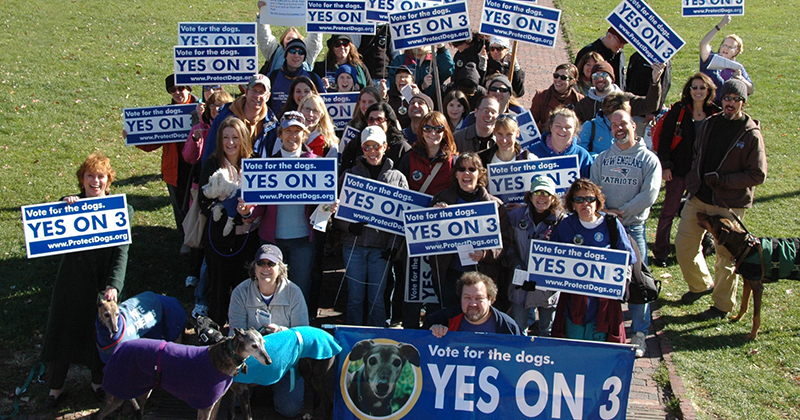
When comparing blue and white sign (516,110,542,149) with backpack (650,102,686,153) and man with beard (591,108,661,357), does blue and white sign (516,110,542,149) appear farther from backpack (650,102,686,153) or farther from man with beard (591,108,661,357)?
backpack (650,102,686,153)

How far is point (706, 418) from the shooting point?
6941 mm

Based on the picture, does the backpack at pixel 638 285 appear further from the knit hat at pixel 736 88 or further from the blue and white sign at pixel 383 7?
the blue and white sign at pixel 383 7

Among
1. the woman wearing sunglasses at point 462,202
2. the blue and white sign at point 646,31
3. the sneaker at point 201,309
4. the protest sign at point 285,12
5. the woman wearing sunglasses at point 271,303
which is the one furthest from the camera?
the protest sign at point 285,12

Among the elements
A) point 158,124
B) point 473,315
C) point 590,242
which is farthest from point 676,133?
point 158,124

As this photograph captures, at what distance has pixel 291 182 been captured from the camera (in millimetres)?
7570

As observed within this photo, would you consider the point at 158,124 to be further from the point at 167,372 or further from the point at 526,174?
the point at 526,174

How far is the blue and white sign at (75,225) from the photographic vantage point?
6.59m

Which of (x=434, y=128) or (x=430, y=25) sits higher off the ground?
(x=430, y=25)

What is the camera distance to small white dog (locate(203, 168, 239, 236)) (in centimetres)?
780

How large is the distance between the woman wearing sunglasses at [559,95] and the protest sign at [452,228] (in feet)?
10.9

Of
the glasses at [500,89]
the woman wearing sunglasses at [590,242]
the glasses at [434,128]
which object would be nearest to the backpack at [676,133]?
the glasses at [500,89]

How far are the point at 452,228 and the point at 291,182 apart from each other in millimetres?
1664

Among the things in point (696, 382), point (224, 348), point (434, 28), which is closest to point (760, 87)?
point (434, 28)

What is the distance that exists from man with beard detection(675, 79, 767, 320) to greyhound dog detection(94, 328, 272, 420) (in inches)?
209
